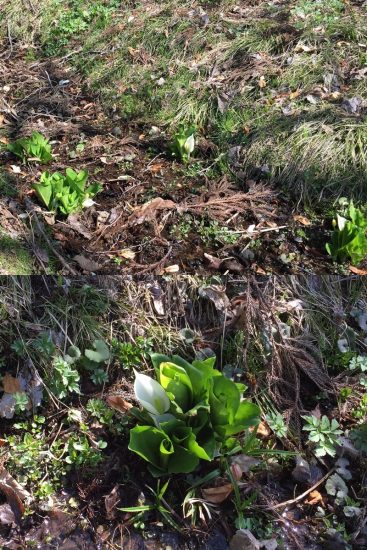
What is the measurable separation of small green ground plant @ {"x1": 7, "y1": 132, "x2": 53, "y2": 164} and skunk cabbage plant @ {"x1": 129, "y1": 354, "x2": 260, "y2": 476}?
2139mm

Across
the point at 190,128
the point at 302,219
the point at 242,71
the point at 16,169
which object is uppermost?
the point at 242,71

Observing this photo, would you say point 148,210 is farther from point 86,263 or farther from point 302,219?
point 302,219

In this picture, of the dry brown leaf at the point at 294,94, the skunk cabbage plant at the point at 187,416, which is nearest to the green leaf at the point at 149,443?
the skunk cabbage plant at the point at 187,416

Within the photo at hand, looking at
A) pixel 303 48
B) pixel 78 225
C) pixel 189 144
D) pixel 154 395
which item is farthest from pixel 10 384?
pixel 303 48

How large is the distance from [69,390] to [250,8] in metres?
4.09

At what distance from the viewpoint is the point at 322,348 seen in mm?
2865

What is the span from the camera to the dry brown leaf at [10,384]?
2580 mm

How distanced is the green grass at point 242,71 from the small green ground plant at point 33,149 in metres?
0.84

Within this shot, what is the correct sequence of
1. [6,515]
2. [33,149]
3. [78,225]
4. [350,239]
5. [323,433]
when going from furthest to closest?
[33,149]
[78,225]
[350,239]
[323,433]
[6,515]

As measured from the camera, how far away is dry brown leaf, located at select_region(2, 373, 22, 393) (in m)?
2.58

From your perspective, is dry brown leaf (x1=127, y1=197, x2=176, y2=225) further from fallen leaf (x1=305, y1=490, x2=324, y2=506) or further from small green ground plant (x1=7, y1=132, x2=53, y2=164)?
fallen leaf (x1=305, y1=490, x2=324, y2=506)

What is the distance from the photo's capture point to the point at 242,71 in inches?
179

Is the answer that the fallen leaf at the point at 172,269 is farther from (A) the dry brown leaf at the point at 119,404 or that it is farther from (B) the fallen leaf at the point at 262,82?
(B) the fallen leaf at the point at 262,82

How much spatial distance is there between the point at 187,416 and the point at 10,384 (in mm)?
835
